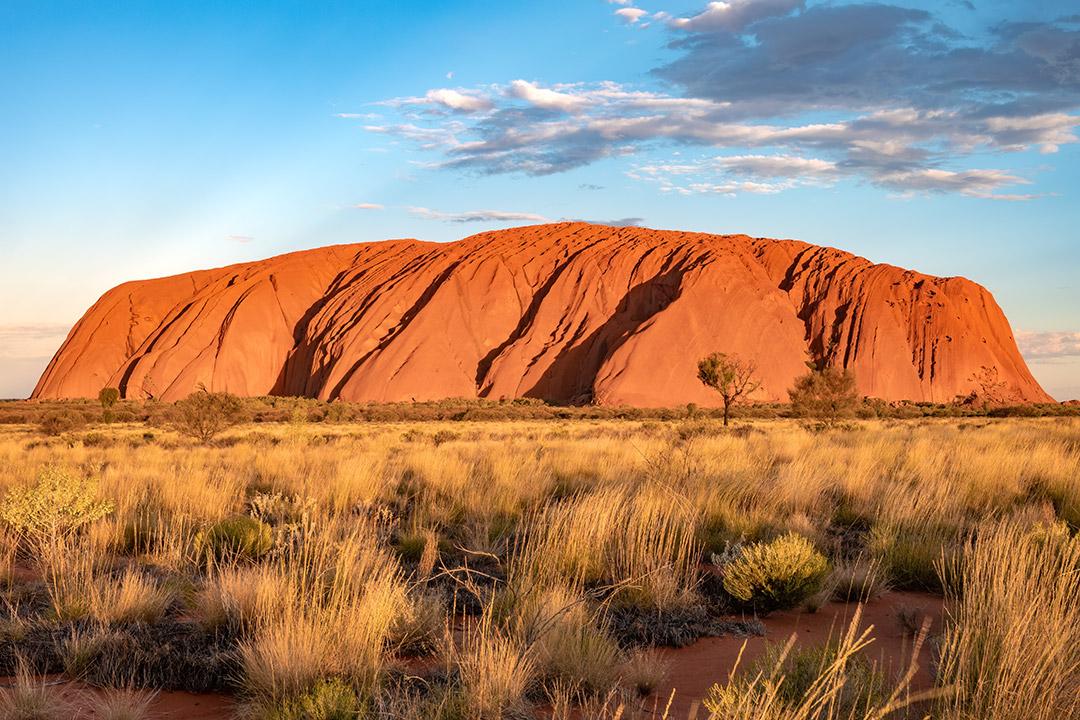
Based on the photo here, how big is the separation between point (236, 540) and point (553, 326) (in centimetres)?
6191

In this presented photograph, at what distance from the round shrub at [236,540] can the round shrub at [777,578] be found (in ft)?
12.4

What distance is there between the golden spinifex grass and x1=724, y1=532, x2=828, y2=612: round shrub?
2cm

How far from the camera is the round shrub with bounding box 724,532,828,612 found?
5398 mm

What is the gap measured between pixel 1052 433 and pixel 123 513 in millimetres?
17055

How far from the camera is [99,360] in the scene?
251 ft

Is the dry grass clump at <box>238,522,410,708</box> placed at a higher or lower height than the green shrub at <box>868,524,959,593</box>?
higher

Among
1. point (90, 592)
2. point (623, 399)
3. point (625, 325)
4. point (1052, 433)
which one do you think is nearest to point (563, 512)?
point (90, 592)

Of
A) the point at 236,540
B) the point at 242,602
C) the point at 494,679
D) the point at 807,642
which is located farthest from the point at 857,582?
the point at 236,540

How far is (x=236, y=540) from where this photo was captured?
6.87 meters

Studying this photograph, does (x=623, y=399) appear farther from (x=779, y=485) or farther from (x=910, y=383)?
(x=779, y=485)

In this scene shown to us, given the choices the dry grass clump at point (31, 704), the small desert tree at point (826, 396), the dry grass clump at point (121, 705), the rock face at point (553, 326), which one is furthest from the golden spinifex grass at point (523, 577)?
the rock face at point (553, 326)

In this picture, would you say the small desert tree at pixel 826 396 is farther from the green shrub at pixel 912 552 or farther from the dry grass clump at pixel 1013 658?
the dry grass clump at pixel 1013 658

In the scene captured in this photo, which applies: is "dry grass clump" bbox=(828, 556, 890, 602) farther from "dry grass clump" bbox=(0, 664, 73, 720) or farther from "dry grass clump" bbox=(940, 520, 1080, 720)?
"dry grass clump" bbox=(0, 664, 73, 720)

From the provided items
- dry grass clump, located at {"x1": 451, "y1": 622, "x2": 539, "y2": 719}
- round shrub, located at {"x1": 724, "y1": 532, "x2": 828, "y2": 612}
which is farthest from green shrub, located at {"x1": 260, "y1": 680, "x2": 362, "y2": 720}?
round shrub, located at {"x1": 724, "y1": 532, "x2": 828, "y2": 612}
